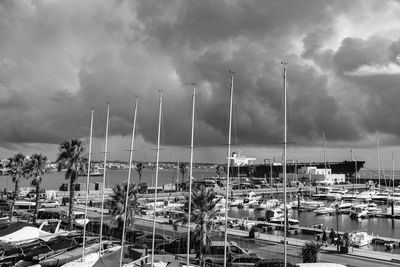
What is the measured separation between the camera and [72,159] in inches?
1844

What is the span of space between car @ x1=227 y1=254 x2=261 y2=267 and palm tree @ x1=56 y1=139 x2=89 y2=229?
972 inches

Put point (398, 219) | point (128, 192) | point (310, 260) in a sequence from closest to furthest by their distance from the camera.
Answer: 1. point (310, 260)
2. point (128, 192)
3. point (398, 219)

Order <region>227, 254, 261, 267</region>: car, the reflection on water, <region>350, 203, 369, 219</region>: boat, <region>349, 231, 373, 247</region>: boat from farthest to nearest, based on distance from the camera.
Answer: <region>350, 203, 369, 219</region>: boat, the reflection on water, <region>349, 231, 373, 247</region>: boat, <region>227, 254, 261, 267</region>: car

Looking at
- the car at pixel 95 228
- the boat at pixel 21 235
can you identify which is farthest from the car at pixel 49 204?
Answer: the boat at pixel 21 235

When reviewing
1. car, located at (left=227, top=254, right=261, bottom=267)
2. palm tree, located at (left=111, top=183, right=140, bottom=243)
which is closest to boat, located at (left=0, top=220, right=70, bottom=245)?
palm tree, located at (left=111, top=183, right=140, bottom=243)

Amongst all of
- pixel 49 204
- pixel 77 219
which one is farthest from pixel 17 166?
pixel 77 219

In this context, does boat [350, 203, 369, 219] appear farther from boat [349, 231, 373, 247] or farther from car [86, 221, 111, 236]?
car [86, 221, 111, 236]

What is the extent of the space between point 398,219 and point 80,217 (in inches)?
2514

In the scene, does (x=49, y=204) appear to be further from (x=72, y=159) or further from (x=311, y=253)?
(x=311, y=253)

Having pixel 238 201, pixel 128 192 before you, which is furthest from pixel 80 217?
pixel 238 201

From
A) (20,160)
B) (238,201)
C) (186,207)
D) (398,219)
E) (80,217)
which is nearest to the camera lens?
(186,207)

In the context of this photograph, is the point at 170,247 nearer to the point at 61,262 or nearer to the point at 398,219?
the point at 61,262

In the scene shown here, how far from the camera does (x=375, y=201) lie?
114125mm

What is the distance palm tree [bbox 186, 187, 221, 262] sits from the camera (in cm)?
2833
